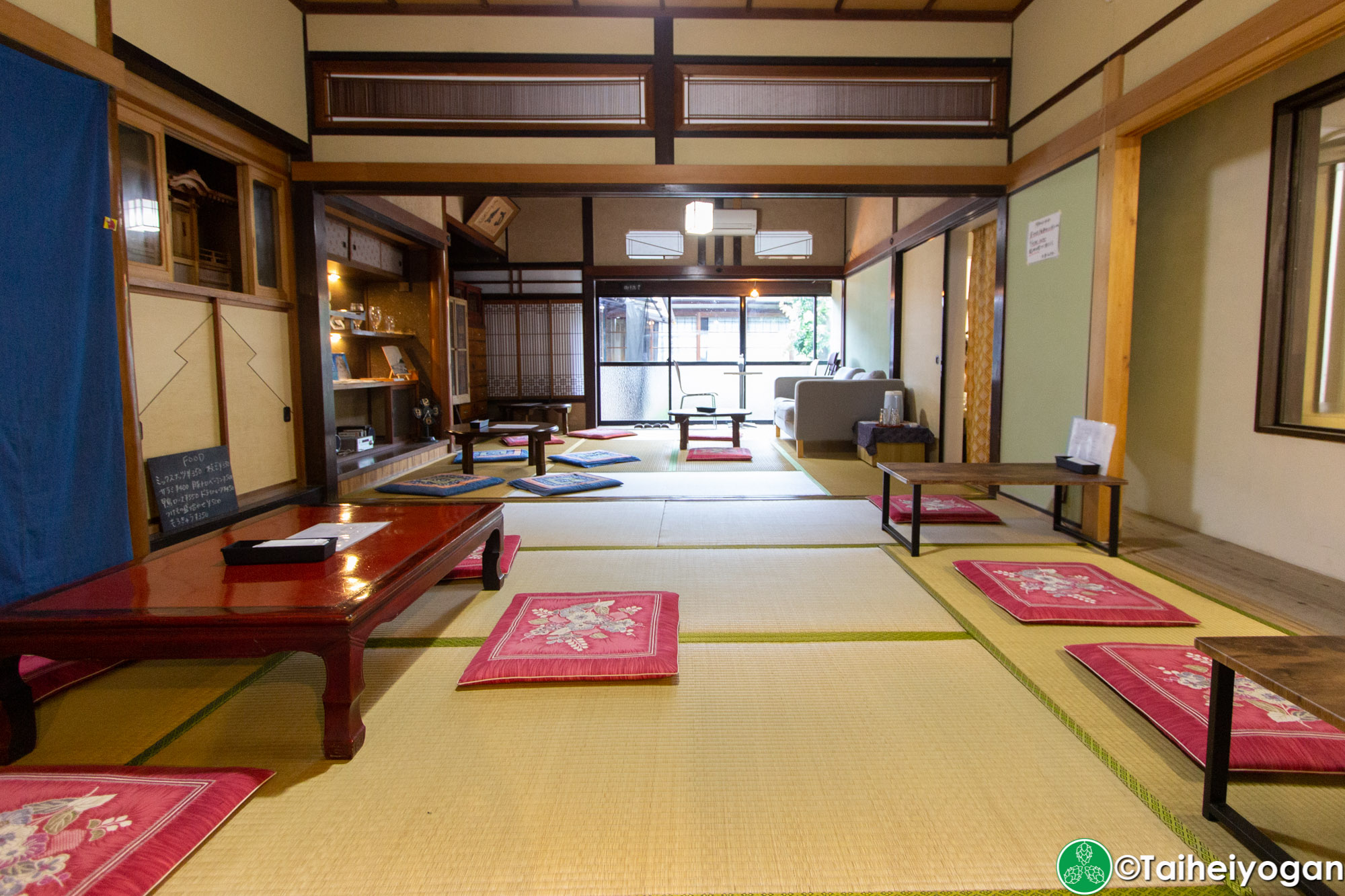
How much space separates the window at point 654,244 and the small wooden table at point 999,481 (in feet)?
20.6

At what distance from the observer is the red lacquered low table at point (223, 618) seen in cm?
145

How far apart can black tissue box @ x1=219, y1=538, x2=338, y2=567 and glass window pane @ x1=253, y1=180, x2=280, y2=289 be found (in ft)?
8.95

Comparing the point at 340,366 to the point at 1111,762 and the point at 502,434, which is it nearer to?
the point at 502,434

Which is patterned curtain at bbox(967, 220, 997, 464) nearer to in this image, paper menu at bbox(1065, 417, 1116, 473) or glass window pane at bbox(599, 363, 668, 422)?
paper menu at bbox(1065, 417, 1116, 473)

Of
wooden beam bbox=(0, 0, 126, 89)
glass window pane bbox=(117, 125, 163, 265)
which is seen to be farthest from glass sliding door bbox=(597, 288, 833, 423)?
wooden beam bbox=(0, 0, 126, 89)

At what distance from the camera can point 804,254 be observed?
9062mm

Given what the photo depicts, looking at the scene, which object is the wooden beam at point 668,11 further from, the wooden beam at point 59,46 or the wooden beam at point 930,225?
the wooden beam at point 59,46

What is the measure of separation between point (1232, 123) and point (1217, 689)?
3.25 meters

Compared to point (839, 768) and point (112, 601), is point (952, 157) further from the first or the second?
point (112, 601)

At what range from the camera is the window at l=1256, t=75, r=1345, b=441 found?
2.75 metres

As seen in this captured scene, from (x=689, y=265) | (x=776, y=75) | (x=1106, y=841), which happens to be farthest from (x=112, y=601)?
(x=689, y=265)

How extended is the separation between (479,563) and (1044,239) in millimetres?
3500

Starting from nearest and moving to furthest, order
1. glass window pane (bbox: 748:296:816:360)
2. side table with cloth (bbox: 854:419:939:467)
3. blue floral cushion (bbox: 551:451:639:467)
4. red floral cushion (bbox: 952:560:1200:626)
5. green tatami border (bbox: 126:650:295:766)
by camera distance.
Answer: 1. green tatami border (bbox: 126:650:295:766)
2. red floral cushion (bbox: 952:560:1200:626)
3. blue floral cushion (bbox: 551:451:639:467)
4. side table with cloth (bbox: 854:419:939:467)
5. glass window pane (bbox: 748:296:816:360)
